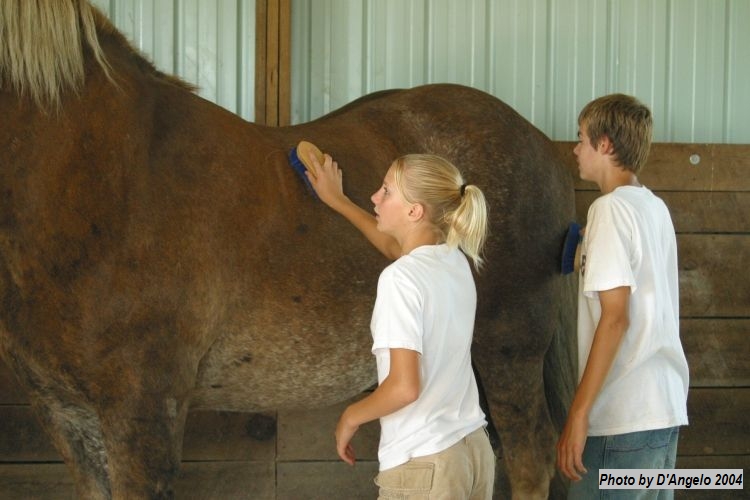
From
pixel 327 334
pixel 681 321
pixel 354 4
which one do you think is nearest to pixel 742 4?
pixel 681 321

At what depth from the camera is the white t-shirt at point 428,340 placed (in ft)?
5.45

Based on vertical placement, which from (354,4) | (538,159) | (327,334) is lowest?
(327,334)

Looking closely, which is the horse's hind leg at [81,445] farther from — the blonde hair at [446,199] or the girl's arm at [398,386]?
the blonde hair at [446,199]

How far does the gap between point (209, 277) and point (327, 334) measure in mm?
440

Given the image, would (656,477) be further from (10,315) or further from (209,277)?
(10,315)

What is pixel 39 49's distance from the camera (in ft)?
7.13

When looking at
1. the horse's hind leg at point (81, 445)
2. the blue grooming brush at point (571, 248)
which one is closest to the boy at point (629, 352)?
the blue grooming brush at point (571, 248)

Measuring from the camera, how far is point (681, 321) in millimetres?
3697

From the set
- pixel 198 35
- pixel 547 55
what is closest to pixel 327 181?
pixel 198 35

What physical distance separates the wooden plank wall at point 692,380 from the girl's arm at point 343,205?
1.32 m

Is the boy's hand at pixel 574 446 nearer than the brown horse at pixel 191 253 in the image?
Yes

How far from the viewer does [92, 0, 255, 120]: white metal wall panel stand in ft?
11.7

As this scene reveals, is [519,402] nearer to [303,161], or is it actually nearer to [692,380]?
[692,380]

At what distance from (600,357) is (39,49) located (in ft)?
5.34
